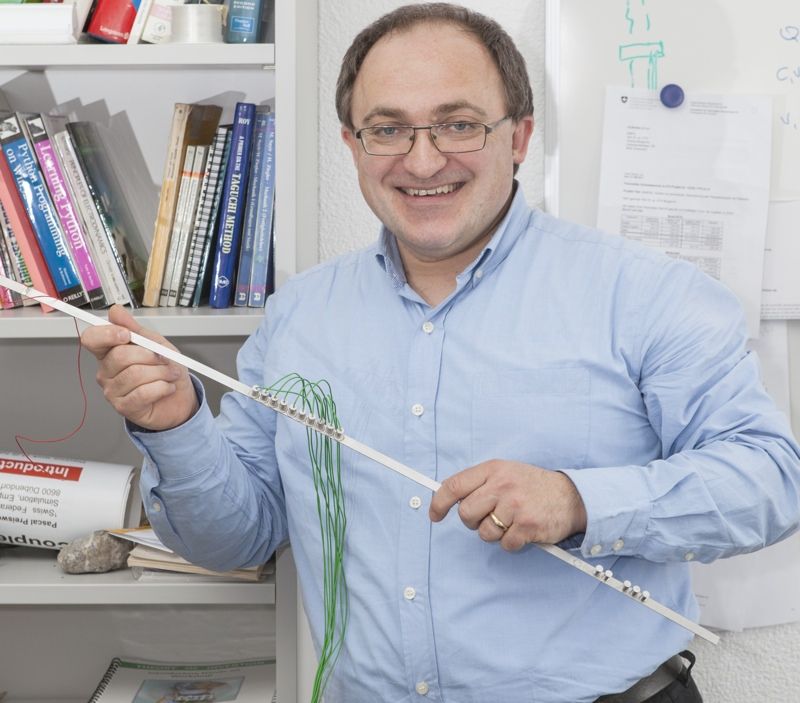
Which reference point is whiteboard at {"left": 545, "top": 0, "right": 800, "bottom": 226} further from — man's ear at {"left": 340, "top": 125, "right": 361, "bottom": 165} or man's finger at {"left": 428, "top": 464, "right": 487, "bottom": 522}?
man's finger at {"left": 428, "top": 464, "right": 487, "bottom": 522}

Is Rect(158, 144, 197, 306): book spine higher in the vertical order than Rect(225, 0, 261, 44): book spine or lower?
lower

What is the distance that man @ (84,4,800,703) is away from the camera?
1.08m

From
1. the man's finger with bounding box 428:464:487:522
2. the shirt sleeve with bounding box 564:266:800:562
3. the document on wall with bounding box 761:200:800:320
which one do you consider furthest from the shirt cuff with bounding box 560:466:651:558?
the document on wall with bounding box 761:200:800:320

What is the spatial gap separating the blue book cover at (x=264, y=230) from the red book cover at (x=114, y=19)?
0.75 feet

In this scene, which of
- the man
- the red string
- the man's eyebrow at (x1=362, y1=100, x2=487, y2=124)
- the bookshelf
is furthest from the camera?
the red string

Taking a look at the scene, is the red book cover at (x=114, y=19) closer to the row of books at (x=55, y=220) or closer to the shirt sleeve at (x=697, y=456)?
the row of books at (x=55, y=220)

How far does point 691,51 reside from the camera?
1520 millimetres

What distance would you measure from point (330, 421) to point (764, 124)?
0.83m

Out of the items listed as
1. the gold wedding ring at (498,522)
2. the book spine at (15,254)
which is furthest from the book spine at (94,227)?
the gold wedding ring at (498,522)

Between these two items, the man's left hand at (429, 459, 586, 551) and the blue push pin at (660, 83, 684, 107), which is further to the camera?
the blue push pin at (660, 83, 684, 107)

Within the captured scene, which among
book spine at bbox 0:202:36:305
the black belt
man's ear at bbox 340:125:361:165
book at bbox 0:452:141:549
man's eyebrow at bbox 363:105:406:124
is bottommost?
the black belt

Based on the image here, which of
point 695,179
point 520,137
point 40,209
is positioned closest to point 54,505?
point 40,209

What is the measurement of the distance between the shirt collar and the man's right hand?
0.31m

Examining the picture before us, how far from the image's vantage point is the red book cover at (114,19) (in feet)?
4.45
